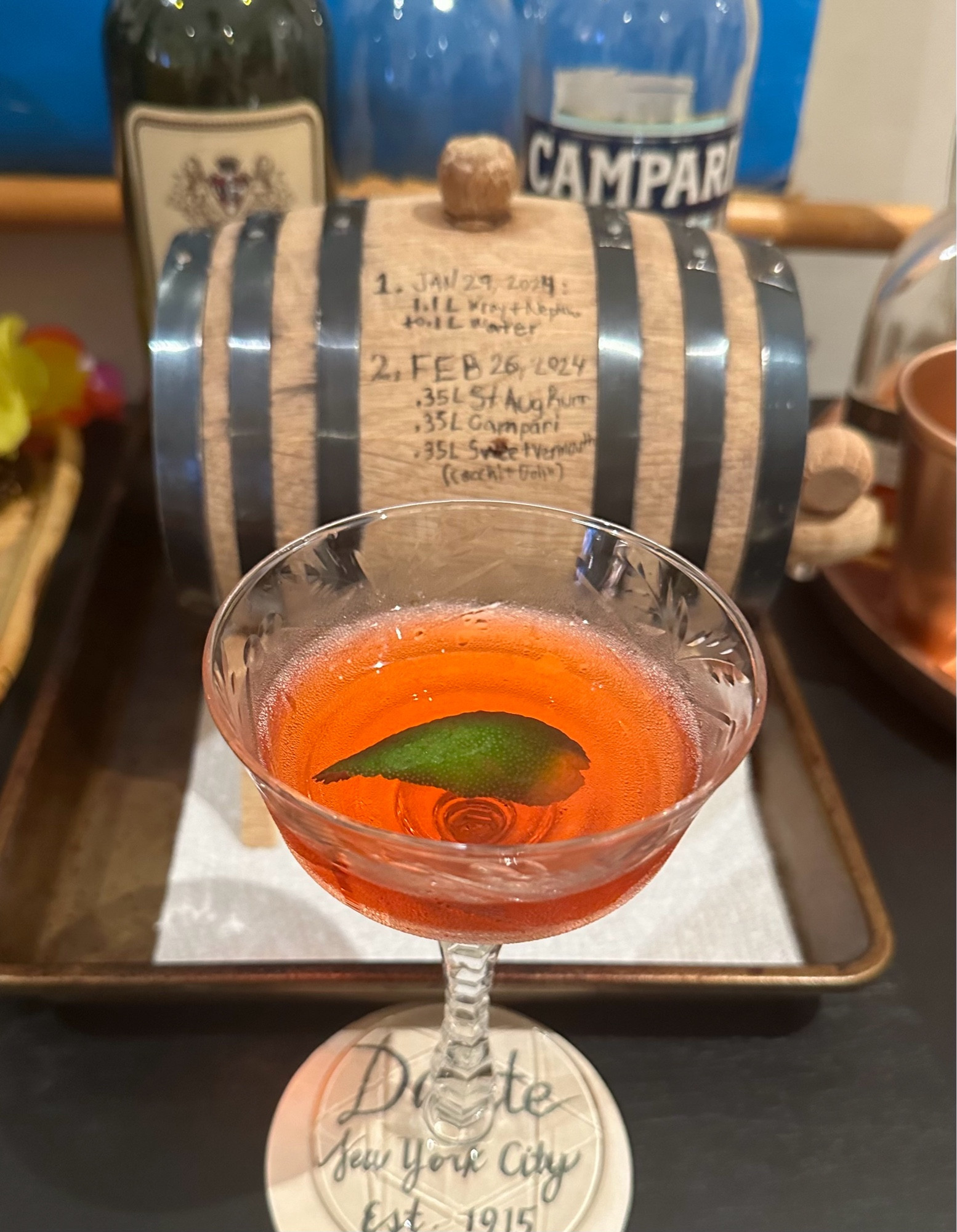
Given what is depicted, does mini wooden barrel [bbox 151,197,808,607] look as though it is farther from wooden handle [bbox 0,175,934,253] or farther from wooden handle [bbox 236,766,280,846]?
wooden handle [bbox 0,175,934,253]

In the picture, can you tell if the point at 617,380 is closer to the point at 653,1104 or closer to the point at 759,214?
the point at 653,1104

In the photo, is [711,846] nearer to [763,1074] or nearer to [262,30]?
[763,1074]

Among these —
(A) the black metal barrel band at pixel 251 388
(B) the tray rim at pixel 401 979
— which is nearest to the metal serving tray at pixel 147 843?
(B) the tray rim at pixel 401 979

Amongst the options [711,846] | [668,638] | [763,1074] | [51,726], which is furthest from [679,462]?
[51,726]

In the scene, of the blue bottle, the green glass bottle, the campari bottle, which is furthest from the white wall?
the green glass bottle

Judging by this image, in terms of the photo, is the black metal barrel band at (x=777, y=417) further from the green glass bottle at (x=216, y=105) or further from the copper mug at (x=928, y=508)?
the green glass bottle at (x=216, y=105)

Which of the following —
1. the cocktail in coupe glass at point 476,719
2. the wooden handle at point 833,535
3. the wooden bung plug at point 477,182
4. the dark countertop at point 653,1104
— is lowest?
the dark countertop at point 653,1104
